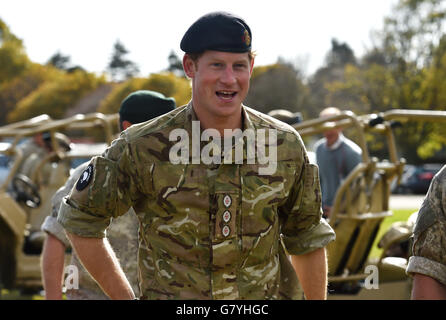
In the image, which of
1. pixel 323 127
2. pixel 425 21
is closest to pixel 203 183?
pixel 323 127

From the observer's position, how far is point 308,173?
7.73 ft

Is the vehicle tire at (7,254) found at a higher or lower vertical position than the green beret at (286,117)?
lower

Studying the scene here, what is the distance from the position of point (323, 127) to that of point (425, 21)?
30497 millimetres

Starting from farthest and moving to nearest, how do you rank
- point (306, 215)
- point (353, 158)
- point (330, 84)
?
point (330, 84) → point (353, 158) → point (306, 215)

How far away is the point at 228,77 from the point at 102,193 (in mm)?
466

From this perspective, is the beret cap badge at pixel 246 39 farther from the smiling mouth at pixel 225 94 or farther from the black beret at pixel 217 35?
the smiling mouth at pixel 225 94

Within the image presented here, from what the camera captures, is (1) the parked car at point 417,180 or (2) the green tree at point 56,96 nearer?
(1) the parked car at point 417,180

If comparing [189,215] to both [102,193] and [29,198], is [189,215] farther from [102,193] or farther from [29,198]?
[29,198]

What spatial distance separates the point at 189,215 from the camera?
225cm

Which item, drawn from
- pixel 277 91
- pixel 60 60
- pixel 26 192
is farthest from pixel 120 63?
pixel 26 192

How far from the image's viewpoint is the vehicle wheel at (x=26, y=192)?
27.4 feet

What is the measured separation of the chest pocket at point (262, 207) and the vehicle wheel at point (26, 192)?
6345 mm

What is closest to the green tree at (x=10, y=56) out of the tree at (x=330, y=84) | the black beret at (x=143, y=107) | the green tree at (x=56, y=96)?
the green tree at (x=56, y=96)
